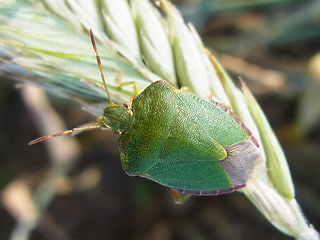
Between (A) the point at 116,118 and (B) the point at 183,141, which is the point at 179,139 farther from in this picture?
(A) the point at 116,118

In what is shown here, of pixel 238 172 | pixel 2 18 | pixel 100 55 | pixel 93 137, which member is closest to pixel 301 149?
pixel 93 137

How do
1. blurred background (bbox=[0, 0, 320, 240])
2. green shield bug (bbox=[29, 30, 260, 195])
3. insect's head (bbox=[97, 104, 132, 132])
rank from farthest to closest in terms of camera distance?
blurred background (bbox=[0, 0, 320, 240]) < insect's head (bbox=[97, 104, 132, 132]) < green shield bug (bbox=[29, 30, 260, 195])

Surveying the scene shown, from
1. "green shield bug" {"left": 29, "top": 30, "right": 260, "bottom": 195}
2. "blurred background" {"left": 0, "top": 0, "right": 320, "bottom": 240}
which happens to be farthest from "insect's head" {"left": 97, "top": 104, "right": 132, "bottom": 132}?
"blurred background" {"left": 0, "top": 0, "right": 320, "bottom": 240}

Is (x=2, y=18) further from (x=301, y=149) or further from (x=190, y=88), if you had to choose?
(x=301, y=149)

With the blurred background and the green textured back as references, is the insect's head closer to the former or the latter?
the green textured back

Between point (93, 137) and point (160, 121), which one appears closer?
point (160, 121)

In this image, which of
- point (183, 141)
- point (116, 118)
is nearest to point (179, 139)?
point (183, 141)

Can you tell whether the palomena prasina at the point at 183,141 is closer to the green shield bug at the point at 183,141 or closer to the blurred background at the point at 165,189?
the green shield bug at the point at 183,141
